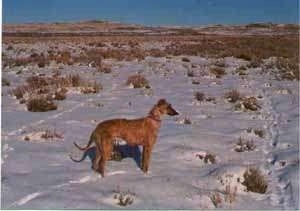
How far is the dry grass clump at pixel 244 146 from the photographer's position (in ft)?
32.9

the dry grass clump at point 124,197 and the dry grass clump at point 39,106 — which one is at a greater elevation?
the dry grass clump at point 39,106

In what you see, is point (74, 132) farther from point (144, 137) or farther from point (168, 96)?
point (168, 96)

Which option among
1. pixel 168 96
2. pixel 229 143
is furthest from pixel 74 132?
pixel 168 96

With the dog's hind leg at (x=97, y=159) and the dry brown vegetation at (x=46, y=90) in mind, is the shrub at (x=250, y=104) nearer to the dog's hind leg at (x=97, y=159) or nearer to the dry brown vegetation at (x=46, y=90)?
the dry brown vegetation at (x=46, y=90)

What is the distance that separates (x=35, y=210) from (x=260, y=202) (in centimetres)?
288

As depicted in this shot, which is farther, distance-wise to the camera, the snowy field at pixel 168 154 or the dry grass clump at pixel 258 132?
the dry grass clump at pixel 258 132

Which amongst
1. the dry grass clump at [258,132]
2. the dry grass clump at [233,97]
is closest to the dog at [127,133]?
the dry grass clump at [258,132]

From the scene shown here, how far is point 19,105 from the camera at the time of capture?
14461 mm

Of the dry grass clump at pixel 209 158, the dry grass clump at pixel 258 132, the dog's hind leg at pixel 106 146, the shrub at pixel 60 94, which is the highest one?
the shrub at pixel 60 94

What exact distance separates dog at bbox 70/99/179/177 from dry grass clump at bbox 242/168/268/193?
1.36 m

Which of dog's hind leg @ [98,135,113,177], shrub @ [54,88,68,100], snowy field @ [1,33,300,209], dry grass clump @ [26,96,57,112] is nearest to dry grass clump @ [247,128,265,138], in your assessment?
snowy field @ [1,33,300,209]

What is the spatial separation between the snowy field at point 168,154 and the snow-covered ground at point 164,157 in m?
0.01

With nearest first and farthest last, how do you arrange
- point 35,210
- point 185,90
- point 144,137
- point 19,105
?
point 35,210
point 144,137
point 19,105
point 185,90

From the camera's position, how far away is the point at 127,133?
775cm
